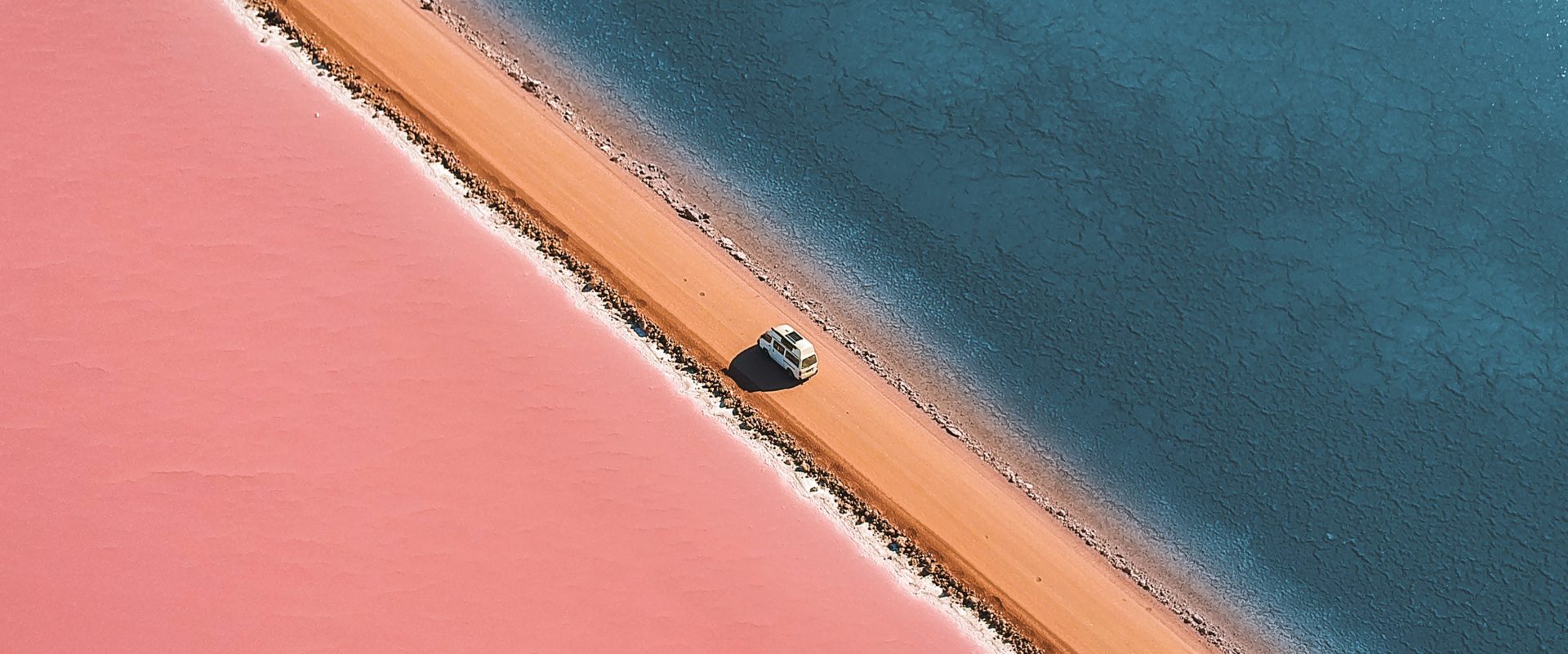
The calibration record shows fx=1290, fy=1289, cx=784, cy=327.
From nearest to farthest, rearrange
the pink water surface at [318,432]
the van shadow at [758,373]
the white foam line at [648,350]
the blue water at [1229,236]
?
the pink water surface at [318,432]
the white foam line at [648,350]
the van shadow at [758,373]
the blue water at [1229,236]

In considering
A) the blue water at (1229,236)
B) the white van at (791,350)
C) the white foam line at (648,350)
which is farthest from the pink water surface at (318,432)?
the blue water at (1229,236)

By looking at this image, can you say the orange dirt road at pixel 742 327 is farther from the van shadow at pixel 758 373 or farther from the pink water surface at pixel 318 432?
the pink water surface at pixel 318 432

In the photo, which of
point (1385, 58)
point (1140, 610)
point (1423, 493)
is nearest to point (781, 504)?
point (1140, 610)

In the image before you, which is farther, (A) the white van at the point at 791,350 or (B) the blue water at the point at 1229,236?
(B) the blue water at the point at 1229,236

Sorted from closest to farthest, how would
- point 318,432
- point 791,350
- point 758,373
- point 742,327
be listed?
1. point 318,432
2. point 791,350
3. point 758,373
4. point 742,327

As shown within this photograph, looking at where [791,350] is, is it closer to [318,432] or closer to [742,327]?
[742,327]

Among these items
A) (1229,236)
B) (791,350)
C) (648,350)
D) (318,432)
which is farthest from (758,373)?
(1229,236)

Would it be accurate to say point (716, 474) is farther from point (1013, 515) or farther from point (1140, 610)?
point (1140, 610)
